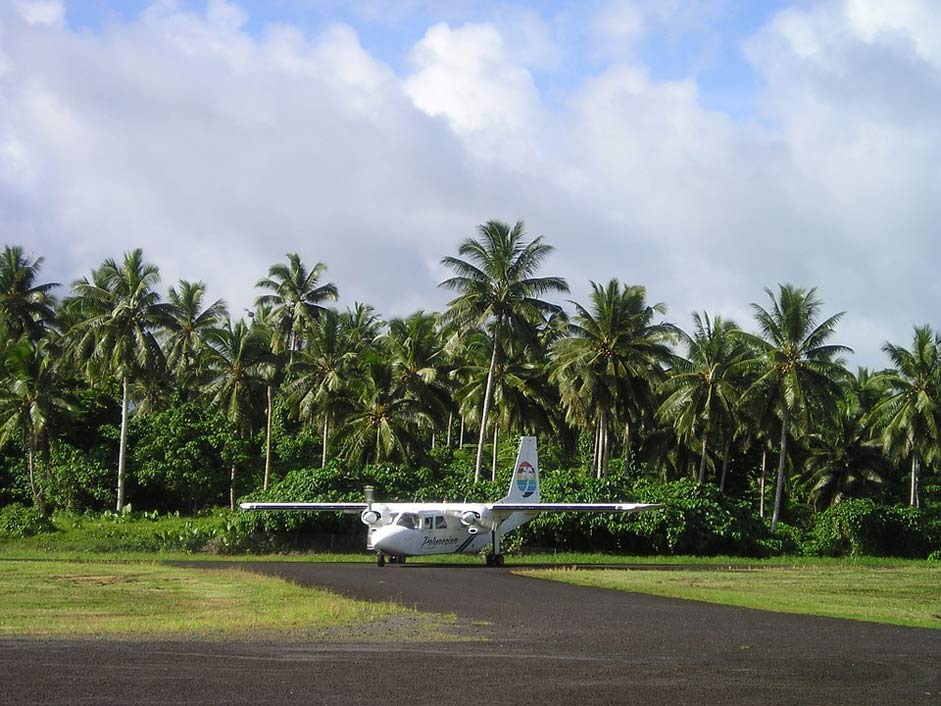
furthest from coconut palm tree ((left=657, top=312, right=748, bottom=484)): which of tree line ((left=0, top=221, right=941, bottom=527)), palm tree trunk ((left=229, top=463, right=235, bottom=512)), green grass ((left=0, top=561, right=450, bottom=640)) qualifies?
green grass ((left=0, top=561, right=450, bottom=640))

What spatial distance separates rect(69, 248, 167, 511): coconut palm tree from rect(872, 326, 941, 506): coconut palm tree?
36.1 meters

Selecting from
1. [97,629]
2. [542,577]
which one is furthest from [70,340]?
[97,629]

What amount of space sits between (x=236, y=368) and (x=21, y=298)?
12784mm

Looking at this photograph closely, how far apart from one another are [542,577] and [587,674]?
1906cm

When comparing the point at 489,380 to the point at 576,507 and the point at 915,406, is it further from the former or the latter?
the point at 915,406

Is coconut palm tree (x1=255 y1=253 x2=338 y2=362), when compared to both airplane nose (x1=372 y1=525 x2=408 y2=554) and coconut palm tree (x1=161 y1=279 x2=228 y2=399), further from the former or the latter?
airplane nose (x1=372 y1=525 x2=408 y2=554)

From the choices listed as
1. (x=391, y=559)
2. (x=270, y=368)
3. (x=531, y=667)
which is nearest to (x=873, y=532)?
(x=391, y=559)

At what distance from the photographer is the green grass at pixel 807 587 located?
70.8ft

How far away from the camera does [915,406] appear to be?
51125 mm

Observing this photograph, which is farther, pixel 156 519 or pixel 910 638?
pixel 156 519

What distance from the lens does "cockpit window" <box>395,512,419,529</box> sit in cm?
3438

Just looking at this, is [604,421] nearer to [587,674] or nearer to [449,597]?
[449,597]

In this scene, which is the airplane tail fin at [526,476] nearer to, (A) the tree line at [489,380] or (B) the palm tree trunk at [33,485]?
(A) the tree line at [489,380]

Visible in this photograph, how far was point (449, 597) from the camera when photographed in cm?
2223
